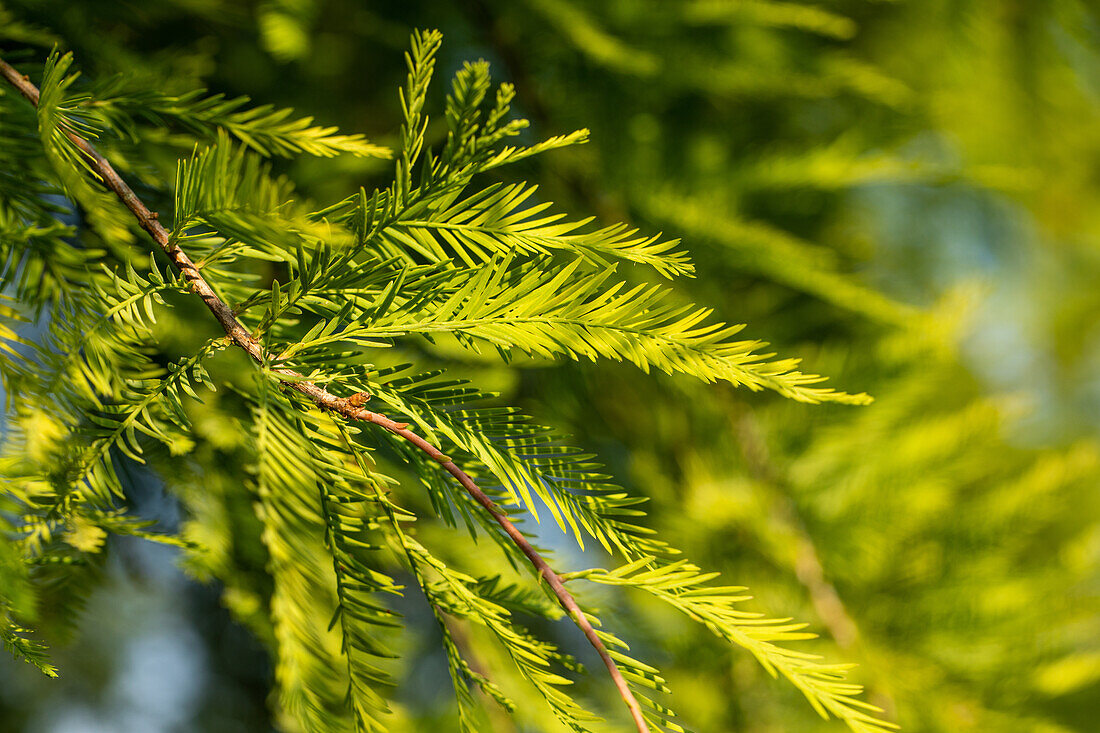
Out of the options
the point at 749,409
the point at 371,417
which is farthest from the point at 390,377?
the point at 749,409

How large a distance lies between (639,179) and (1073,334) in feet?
3.92

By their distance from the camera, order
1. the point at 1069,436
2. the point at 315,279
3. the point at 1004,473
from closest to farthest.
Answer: the point at 315,279
the point at 1004,473
the point at 1069,436

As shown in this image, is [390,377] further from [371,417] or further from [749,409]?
[749,409]

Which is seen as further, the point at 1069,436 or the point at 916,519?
the point at 1069,436

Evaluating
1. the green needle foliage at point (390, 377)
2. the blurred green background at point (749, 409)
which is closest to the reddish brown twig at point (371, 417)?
the green needle foliage at point (390, 377)

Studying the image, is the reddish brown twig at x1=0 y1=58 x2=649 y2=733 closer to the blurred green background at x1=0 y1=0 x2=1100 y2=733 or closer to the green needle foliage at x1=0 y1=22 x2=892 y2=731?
the green needle foliage at x1=0 y1=22 x2=892 y2=731

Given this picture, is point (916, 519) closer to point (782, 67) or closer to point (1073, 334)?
point (782, 67)

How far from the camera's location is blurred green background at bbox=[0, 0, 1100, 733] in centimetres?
53

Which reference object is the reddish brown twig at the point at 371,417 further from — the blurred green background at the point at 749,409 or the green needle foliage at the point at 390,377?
the blurred green background at the point at 749,409

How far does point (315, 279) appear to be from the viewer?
0.21 metres

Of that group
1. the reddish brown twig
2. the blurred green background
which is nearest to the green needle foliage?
the reddish brown twig

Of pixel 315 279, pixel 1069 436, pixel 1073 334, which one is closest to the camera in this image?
pixel 315 279

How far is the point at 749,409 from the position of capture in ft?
2.02

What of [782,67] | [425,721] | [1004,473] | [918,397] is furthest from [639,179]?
[1004,473]
